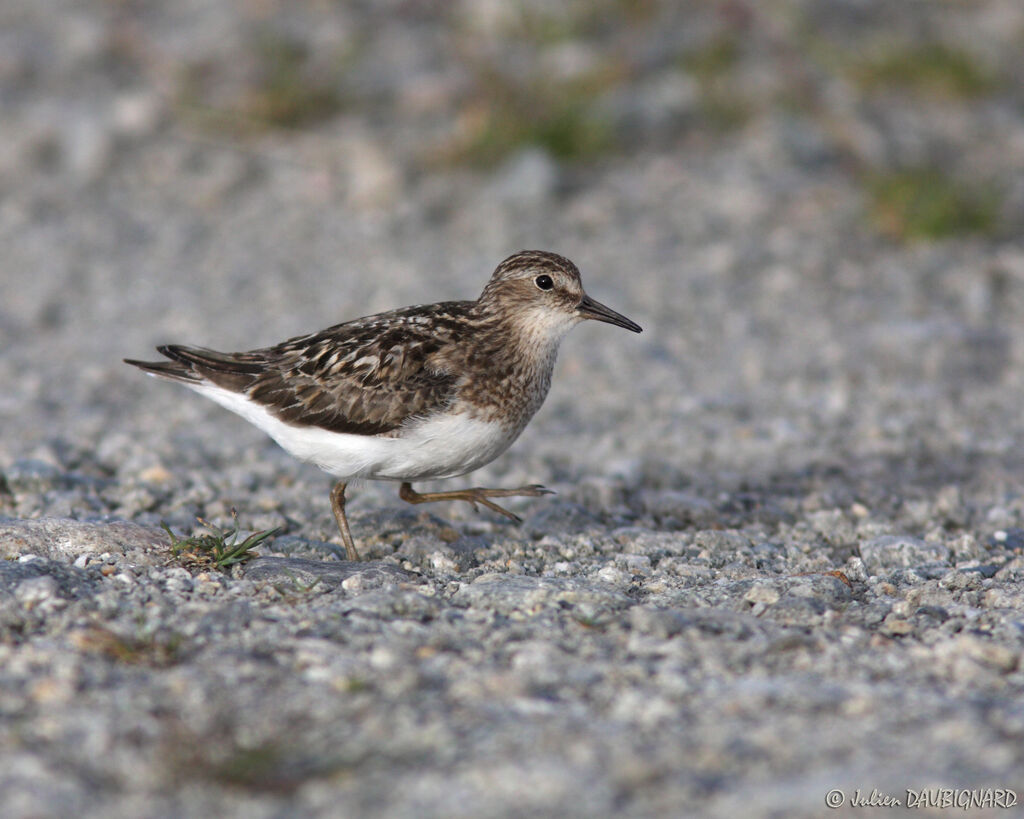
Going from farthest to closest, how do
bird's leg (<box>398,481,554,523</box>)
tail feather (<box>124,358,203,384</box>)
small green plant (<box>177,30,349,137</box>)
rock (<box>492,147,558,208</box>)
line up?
small green plant (<box>177,30,349,137</box>) < rock (<box>492,147,558,208</box>) < tail feather (<box>124,358,203,384</box>) < bird's leg (<box>398,481,554,523</box>)

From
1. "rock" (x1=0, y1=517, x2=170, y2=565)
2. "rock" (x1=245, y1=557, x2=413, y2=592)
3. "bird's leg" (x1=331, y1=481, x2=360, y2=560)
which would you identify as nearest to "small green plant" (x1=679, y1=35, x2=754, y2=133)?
"bird's leg" (x1=331, y1=481, x2=360, y2=560)

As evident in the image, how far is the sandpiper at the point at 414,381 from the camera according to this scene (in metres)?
5.13

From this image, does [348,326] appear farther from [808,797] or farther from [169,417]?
[808,797]

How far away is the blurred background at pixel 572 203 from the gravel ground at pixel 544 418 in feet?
0.13

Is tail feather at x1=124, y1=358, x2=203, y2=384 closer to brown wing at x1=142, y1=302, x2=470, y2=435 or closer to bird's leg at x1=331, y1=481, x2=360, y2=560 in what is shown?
brown wing at x1=142, y1=302, x2=470, y2=435

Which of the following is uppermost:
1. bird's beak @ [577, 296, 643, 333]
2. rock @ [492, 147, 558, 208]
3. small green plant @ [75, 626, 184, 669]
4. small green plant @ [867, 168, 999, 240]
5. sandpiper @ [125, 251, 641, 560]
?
rock @ [492, 147, 558, 208]

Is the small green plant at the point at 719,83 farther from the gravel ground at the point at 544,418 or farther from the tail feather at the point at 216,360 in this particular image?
the tail feather at the point at 216,360

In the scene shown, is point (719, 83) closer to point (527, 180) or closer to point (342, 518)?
point (527, 180)

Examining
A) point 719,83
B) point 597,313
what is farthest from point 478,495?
point 719,83

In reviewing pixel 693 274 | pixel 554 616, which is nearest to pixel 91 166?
pixel 693 274

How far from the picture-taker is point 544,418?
751 cm

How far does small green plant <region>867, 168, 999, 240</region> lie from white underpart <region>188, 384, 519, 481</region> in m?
5.23

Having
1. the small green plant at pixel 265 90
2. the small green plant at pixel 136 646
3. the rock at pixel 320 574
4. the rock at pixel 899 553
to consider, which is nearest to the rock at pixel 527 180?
the small green plant at pixel 265 90

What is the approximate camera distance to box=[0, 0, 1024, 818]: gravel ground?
326cm
